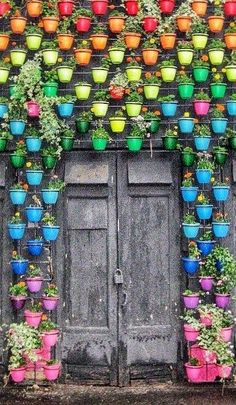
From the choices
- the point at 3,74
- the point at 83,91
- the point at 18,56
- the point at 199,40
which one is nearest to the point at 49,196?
the point at 83,91

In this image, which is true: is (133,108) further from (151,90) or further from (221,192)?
(221,192)

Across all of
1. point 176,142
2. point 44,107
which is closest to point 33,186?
point 44,107

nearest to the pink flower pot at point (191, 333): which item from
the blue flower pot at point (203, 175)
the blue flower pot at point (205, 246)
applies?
the blue flower pot at point (205, 246)

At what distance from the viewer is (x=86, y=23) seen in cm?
732

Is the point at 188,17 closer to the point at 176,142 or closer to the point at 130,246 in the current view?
the point at 176,142

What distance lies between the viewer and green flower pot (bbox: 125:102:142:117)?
7.28 meters

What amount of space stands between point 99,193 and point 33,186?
714 millimetres

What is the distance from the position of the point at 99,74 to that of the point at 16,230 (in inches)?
71.9

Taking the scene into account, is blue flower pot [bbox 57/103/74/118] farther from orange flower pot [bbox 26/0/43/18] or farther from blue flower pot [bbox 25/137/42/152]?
orange flower pot [bbox 26/0/43/18]

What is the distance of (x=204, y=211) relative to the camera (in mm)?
7223

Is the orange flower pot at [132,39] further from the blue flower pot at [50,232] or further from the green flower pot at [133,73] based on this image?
the blue flower pot at [50,232]

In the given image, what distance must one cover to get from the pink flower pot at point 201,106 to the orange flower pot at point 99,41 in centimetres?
113

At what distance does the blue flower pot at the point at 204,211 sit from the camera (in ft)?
23.7

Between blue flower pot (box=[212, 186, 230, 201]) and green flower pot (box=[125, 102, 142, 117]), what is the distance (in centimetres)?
112
